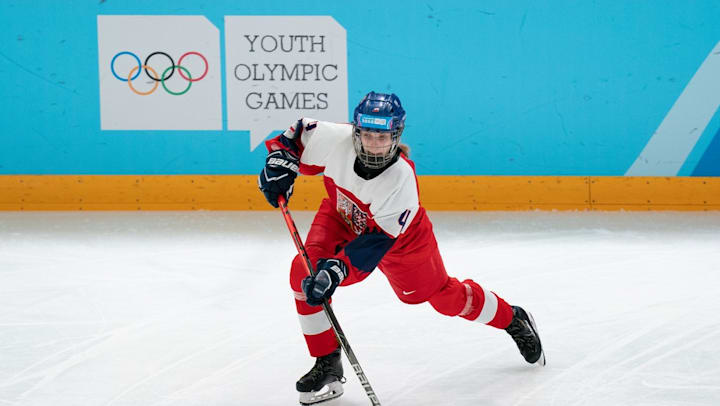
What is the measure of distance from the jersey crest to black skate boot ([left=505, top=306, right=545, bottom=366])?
599 mm

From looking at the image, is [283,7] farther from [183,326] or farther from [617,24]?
[183,326]

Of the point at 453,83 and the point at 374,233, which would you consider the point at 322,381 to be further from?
the point at 453,83

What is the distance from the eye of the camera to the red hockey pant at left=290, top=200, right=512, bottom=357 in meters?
2.22

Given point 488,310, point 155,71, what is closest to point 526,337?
point 488,310

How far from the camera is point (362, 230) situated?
2.30m

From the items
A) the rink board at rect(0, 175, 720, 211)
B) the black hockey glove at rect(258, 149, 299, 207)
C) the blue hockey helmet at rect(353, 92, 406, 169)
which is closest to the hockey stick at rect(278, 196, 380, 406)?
the black hockey glove at rect(258, 149, 299, 207)

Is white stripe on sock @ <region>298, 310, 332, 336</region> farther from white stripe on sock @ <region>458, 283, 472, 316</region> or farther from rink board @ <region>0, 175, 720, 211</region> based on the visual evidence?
rink board @ <region>0, 175, 720, 211</region>

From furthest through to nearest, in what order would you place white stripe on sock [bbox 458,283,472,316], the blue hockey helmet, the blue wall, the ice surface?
the blue wall
white stripe on sock [bbox 458,283,472,316]
the ice surface
the blue hockey helmet

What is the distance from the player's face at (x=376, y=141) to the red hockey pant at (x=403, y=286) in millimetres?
351

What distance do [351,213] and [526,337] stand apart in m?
0.68

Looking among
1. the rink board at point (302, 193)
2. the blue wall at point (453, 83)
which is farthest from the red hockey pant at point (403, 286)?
the blue wall at point (453, 83)

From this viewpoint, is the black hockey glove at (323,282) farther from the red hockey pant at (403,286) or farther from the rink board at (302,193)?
the rink board at (302,193)

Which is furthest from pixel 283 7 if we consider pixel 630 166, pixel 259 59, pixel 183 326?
pixel 183 326

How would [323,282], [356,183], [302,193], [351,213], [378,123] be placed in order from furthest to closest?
1. [302,193]
2. [351,213]
3. [356,183]
4. [378,123]
5. [323,282]
